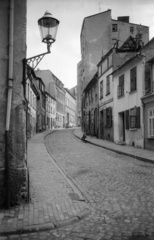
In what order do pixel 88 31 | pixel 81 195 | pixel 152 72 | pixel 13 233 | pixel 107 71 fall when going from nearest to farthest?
pixel 13 233 < pixel 81 195 < pixel 152 72 < pixel 107 71 < pixel 88 31

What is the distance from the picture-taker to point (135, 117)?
18062 mm

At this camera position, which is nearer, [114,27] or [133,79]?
[133,79]

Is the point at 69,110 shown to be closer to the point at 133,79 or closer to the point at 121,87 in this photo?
the point at 121,87

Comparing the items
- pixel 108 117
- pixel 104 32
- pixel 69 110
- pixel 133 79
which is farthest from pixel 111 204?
pixel 69 110

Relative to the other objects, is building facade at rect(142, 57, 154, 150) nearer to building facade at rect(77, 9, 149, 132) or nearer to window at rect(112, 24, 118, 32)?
building facade at rect(77, 9, 149, 132)

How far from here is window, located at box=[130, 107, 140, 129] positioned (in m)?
17.8

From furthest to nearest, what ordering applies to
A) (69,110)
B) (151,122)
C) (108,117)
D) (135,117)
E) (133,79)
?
1. (69,110)
2. (108,117)
3. (133,79)
4. (135,117)
5. (151,122)

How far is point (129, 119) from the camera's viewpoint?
62.7 feet

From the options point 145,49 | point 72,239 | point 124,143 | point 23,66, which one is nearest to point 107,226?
point 72,239

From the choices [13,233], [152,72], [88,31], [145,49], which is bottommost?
[13,233]

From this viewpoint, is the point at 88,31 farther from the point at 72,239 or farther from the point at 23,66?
the point at 72,239

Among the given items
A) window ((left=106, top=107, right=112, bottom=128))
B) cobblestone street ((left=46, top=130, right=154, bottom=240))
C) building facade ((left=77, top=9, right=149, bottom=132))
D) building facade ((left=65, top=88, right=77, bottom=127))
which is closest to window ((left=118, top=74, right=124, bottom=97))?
window ((left=106, top=107, right=112, bottom=128))

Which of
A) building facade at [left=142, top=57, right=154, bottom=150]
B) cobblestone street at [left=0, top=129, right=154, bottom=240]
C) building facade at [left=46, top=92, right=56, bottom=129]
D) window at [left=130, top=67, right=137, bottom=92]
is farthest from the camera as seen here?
building facade at [left=46, top=92, right=56, bottom=129]

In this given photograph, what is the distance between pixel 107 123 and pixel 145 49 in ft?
30.1
